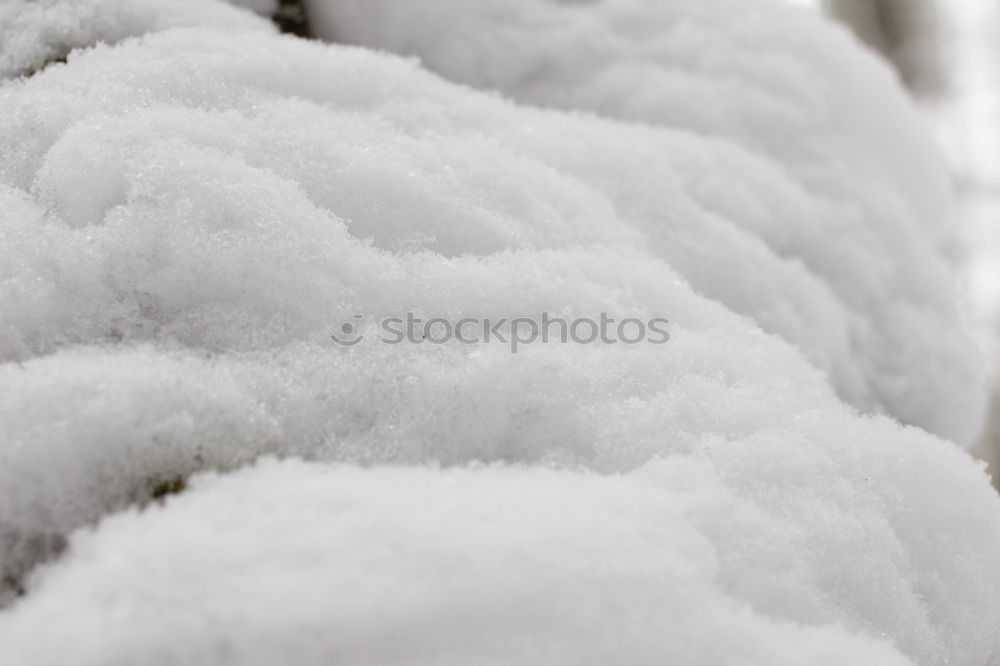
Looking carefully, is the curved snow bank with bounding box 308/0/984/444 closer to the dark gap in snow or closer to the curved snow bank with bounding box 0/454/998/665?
the dark gap in snow

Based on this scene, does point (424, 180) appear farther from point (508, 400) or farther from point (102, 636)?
point (102, 636)

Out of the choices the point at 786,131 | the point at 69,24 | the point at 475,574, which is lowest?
the point at 475,574

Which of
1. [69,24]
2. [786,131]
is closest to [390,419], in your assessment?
[69,24]

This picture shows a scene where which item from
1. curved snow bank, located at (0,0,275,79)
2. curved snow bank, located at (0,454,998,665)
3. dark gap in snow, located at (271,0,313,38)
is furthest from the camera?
dark gap in snow, located at (271,0,313,38)

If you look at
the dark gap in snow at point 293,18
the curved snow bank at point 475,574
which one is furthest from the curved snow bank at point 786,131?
the curved snow bank at point 475,574

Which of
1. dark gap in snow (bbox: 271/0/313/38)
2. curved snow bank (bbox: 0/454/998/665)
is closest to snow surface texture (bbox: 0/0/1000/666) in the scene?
curved snow bank (bbox: 0/454/998/665)

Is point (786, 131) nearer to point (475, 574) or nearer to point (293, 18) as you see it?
point (293, 18)

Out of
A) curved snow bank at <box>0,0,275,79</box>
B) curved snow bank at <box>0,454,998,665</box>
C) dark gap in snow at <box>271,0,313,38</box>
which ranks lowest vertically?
curved snow bank at <box>0,454,998,665</box>
